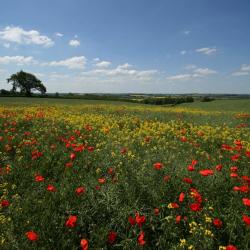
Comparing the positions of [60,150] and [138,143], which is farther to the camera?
[138,143]

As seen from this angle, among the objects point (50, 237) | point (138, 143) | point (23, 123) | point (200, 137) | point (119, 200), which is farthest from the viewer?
point (23, 123)

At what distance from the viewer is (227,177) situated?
489 centimetres

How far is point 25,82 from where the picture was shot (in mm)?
86875

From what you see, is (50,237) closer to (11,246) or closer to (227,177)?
(11,246)

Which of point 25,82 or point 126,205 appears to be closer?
point 126,205

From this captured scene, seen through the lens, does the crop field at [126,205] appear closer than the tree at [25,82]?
Yes

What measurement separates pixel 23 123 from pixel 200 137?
746 cm

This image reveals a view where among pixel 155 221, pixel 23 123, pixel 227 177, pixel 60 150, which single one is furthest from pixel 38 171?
pixel 23 123

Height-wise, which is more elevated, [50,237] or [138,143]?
[138,143]

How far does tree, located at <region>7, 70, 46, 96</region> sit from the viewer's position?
86.3 meters

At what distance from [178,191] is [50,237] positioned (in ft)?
7.09

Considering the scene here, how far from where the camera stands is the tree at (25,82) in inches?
3398

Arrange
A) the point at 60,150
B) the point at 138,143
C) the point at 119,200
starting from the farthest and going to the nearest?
1. the point at 138,143
2. the point at 60,150
3. the point at 119,200

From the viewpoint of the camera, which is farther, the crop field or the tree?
the tree
